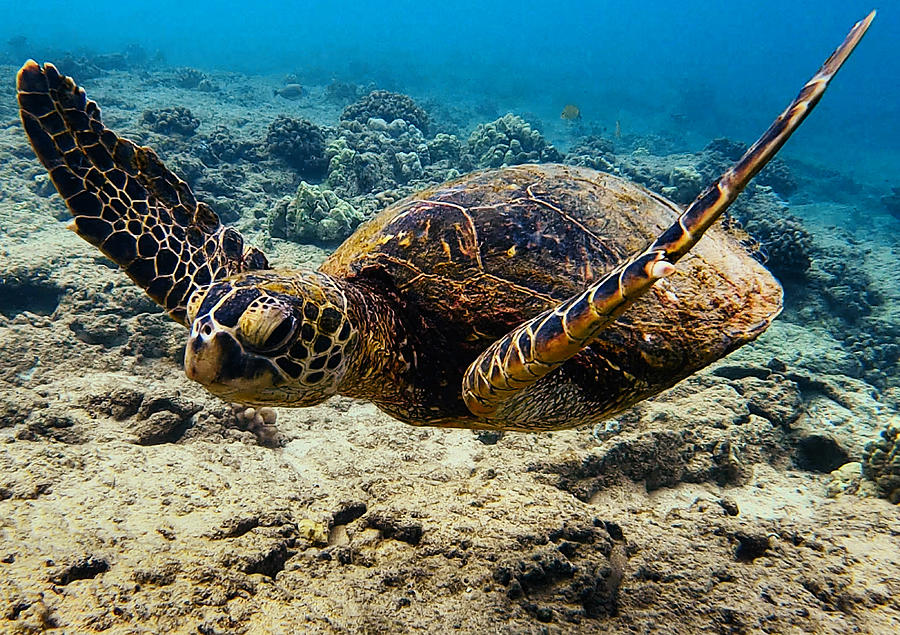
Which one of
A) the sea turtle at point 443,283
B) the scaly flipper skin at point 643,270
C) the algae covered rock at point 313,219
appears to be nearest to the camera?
the scaly flipper skin at point 643,270

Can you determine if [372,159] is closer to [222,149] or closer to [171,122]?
[222,149]

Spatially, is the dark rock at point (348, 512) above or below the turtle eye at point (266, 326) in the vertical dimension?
below

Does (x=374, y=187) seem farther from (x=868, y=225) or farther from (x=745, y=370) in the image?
(x=868, y=225)

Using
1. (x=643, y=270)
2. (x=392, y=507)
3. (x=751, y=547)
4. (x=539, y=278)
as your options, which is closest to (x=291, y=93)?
(x=539, y=278)

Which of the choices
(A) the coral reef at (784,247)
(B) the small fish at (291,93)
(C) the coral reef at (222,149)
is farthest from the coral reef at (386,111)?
(A) the coral reef at (784,247)

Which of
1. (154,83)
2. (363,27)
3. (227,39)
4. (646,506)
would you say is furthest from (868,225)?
(363,27)

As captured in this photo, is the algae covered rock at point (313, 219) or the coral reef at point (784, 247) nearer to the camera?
the algae covered rock at point (313, 219)

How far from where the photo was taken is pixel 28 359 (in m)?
3.19

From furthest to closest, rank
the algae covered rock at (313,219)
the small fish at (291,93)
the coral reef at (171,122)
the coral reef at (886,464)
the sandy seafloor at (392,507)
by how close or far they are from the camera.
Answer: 1. the small fish at (291,93)
2. the coral reef at (171,122)
3. the algae covered rock at (313,219)
4. the coral reef at (886,464)
5. the sandy seafloor at (392,507)

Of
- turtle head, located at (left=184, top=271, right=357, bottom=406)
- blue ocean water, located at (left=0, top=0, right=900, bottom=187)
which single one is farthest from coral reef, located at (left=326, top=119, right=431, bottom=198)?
blue ocean water, located at (left=0, top=0, right=900, bottom=187)

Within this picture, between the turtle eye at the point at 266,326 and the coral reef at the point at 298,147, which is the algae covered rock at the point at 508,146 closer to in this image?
the coral reef at the point at 298,147

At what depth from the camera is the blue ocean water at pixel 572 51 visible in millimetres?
27609

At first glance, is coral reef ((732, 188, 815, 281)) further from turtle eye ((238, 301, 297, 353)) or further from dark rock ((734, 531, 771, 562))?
turtle eye ((238, 301, 297, 353))

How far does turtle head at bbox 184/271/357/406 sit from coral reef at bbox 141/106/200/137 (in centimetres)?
959
